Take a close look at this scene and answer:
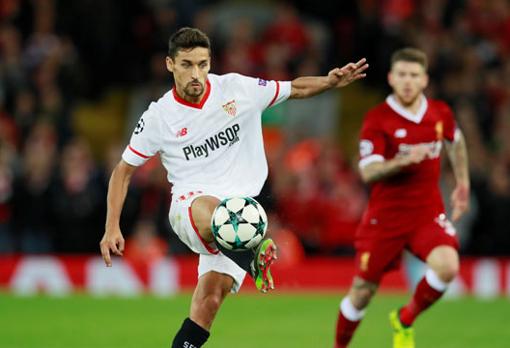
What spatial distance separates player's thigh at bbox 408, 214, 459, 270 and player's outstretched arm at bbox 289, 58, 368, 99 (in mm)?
1657

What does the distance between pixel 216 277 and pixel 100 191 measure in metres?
7.57

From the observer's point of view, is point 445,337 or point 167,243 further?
point 167,243

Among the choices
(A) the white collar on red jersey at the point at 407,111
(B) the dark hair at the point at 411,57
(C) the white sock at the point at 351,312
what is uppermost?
(B) the dark hair at the point at 411,57

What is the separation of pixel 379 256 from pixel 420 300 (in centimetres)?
51

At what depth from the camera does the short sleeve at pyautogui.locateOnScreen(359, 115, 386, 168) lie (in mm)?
9039

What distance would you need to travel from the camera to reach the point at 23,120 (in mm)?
15852

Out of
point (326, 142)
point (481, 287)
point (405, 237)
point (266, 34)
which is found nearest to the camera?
point (405, 237)

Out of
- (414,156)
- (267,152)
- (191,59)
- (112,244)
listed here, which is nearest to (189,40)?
(191,59)

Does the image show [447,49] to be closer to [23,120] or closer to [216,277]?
[23,120]

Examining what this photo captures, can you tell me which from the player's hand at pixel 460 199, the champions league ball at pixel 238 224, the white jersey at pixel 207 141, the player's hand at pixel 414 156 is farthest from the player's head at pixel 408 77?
the champions league ball at pixel 238 224

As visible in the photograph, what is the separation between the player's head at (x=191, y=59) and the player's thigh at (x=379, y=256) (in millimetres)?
2256

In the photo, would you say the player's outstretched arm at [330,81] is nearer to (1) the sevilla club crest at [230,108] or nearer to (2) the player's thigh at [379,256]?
(1) the sevilla club crest at [230,108]

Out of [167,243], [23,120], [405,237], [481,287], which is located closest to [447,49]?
[481,287]

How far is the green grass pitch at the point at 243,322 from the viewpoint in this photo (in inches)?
432
